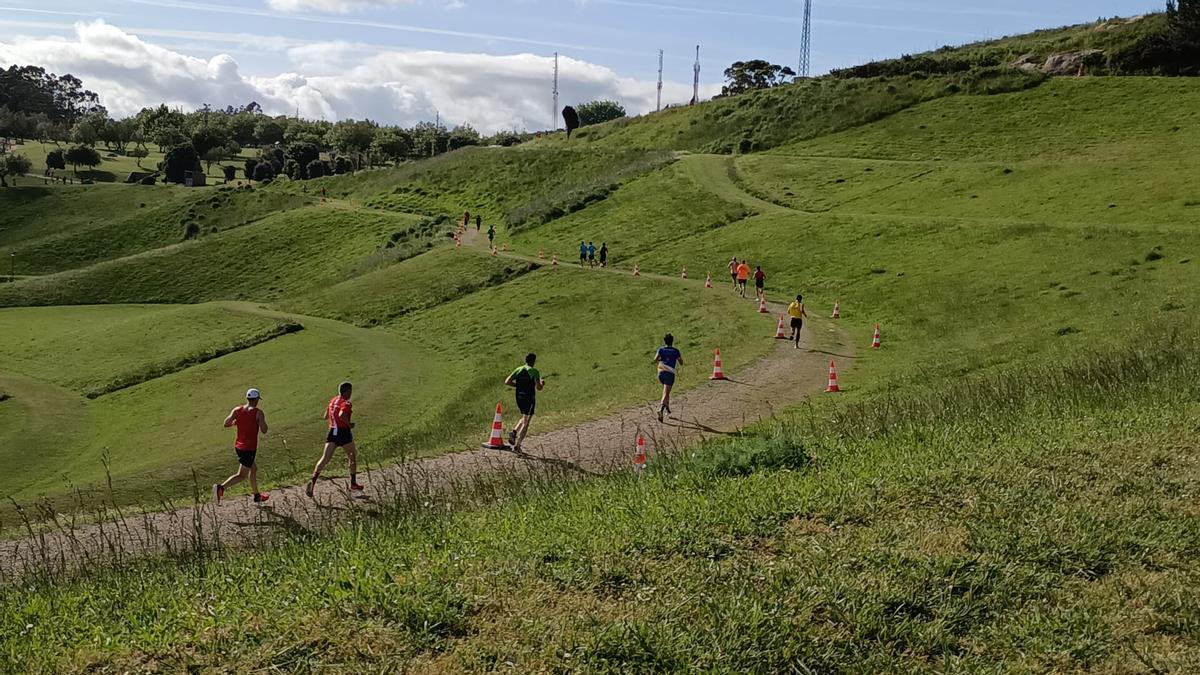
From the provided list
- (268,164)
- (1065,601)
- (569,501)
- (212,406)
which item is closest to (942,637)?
(1065,601)

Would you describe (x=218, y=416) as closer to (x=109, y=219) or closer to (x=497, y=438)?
(x=497, y=438)

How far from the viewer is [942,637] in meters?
7.82

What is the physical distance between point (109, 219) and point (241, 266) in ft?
131

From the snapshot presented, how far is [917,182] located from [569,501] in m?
56.1

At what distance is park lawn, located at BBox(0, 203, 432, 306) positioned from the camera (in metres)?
75.1

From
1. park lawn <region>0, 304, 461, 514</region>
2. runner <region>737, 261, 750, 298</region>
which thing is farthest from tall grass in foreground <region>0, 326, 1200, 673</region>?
runner <region>737, 261, 750, 298</region>

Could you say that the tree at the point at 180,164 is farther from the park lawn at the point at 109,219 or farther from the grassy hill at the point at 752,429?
the grassy hill at the point at 752,429

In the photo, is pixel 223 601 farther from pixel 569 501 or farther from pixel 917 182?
pixel 917 182

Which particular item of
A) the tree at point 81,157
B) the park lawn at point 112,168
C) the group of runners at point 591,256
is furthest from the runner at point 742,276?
the tree at point 81,157

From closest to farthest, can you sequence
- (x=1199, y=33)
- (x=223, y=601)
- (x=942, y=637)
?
(x=942, y=637) < (x=223, y=601) < (x=1199, y=33)

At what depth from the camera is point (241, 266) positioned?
81.4m

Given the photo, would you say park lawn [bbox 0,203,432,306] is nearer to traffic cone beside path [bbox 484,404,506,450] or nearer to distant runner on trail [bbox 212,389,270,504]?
traffic cone beside path [bbox 484,404,506,450]

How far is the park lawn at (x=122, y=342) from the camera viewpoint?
46.6m

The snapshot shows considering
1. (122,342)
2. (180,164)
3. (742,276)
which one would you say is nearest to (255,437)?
(742,276)
